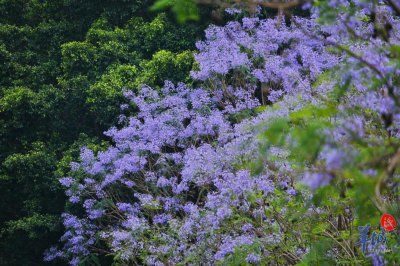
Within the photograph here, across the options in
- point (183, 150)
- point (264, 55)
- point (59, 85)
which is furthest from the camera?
point (59, 85)

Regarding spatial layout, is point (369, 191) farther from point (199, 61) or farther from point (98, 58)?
point (98, 58)

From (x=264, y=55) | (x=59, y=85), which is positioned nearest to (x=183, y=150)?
(x=264, y=55)

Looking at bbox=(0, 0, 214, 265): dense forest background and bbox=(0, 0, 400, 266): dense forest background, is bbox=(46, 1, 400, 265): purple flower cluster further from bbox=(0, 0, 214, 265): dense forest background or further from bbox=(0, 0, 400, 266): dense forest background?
bbox=(0, 0, 214, 265): dense forest background

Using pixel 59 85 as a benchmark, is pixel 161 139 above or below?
above

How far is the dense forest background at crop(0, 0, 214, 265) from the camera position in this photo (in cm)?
1064

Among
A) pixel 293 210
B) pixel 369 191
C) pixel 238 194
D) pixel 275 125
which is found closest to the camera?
pixel 369 191

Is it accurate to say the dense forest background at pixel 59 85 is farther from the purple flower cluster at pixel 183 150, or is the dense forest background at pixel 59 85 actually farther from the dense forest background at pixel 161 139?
the purple flower cluster at pixel 183 150

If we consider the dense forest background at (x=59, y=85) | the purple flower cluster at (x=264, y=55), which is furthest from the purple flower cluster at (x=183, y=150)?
the dense forest background at (x=59, y=85)

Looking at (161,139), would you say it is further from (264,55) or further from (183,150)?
(264,55)

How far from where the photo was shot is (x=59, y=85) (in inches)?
462

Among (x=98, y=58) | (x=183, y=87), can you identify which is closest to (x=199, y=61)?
(x=183, y=87)

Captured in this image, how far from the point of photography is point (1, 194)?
11.1 metres

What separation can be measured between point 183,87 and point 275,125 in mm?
7593

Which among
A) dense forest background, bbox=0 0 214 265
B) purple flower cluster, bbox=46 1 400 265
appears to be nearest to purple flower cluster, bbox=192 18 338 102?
purple flower cluster, bbox=46 1 400 265
